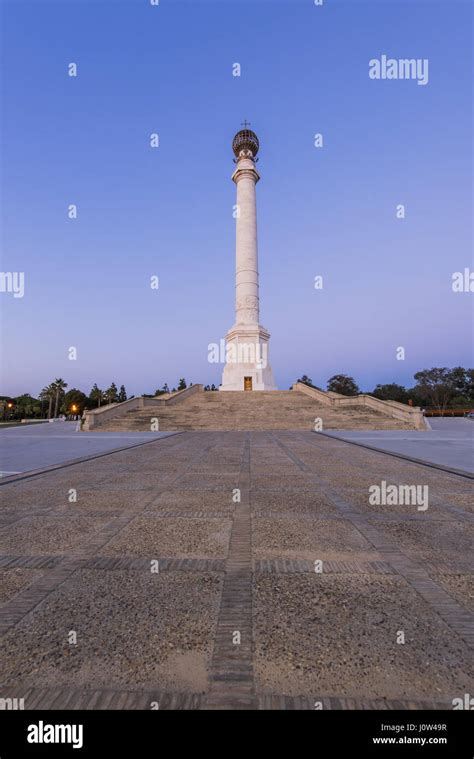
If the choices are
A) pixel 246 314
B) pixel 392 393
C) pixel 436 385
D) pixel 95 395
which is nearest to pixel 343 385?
pixel 392 393

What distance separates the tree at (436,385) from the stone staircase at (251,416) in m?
47.4

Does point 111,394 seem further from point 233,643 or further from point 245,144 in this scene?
point 233,643

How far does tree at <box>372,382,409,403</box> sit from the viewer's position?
6903 centimetres

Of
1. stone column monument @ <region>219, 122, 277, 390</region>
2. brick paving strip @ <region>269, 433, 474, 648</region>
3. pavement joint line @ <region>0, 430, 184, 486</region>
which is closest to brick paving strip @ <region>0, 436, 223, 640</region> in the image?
brick paving strip @ <region>269, 433, 474, 648</region>

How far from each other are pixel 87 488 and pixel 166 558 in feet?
10.4

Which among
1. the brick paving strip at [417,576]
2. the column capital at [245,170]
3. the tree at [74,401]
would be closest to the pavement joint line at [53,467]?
the brick paving strip at [417,576]

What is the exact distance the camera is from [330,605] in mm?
2344

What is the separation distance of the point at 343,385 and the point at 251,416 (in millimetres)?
55866

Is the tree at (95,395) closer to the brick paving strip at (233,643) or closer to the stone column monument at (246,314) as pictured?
the stone column monument at (246,314)

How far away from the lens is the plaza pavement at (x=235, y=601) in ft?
5.48

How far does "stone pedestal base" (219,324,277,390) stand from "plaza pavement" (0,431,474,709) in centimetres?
3352

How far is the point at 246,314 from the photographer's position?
40031mm
